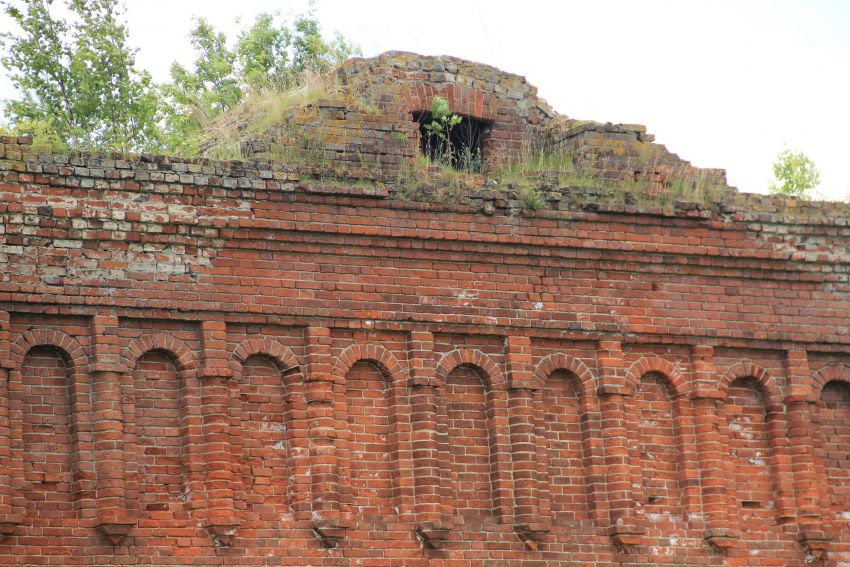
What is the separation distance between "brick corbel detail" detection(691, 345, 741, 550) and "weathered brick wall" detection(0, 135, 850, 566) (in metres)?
0.03

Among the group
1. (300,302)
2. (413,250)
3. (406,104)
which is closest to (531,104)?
(406,104)

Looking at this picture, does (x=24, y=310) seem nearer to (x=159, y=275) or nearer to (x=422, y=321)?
(x=159, y=275)

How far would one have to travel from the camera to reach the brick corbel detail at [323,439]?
13.0 m

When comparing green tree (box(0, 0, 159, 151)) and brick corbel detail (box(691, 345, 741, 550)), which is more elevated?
green tree (box(0, 0, 159, 151))

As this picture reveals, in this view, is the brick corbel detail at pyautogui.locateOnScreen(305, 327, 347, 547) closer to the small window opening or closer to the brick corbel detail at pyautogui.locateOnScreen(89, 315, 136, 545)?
the brick corbel detail at pyautogui.locateOnScreen(89, 315, 136, 545)

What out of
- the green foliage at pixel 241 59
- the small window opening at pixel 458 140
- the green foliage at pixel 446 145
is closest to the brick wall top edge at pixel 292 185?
the green foliage at pixel 446 145

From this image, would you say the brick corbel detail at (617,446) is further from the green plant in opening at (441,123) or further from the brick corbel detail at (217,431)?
the brick corbel detail at (217,431)

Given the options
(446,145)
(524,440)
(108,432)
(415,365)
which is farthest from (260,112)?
(524,440)

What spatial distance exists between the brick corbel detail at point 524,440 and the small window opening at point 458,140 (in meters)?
2.00

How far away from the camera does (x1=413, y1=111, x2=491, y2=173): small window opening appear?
15.0 meters

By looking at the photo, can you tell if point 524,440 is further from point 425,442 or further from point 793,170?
point 793,170

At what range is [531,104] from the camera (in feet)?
50.7

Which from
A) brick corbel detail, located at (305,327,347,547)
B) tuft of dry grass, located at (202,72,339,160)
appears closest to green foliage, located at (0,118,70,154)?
tuft of dry grass, located at (202,72,339,160)

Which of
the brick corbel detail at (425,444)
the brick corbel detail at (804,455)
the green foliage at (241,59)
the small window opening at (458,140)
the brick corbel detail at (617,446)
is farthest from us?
the green foliage at (241,59)
